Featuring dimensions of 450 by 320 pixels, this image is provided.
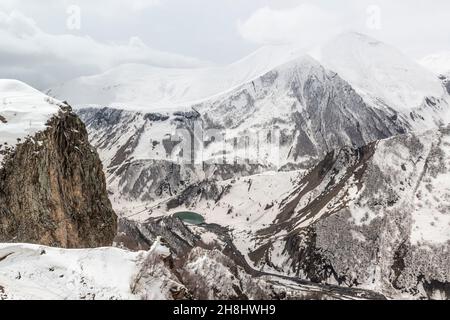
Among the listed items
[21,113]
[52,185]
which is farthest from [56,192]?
[21,113]

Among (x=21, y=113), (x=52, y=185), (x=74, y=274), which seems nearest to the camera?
(x=74, y=274)

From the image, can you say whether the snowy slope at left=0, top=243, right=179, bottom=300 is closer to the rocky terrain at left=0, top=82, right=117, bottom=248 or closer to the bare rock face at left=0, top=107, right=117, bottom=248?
→ the bare rock face at left=0, top=107, right=117, bottom=248

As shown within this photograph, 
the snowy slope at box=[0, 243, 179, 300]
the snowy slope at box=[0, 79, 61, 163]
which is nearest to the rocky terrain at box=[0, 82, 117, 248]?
the snowy slope at box=[0, 79, 61, 163]

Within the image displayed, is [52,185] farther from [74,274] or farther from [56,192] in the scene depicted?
[74,274]

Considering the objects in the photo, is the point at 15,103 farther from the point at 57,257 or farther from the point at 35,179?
the point at 57,257
